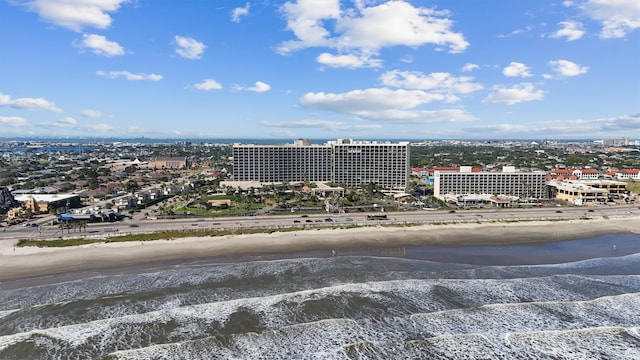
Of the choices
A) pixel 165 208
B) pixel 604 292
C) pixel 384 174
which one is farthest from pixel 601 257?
pixel 165 208

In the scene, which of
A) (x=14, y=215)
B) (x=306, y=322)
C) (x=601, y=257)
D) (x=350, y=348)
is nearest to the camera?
(x=350, y=348)

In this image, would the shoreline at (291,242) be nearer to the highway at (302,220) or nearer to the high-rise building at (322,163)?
the highway at (302,220)

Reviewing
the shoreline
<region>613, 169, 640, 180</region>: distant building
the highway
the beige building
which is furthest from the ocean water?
<region>613, 169, 640, 180</region>: distant building

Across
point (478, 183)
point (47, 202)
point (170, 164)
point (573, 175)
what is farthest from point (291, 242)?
point (170, 164)

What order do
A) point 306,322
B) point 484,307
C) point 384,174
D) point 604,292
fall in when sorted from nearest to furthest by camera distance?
1. point 306,322
2. point 484,307
3. point 604,292
4. point 384,174

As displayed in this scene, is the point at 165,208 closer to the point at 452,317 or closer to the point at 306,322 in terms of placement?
the point at 306,322

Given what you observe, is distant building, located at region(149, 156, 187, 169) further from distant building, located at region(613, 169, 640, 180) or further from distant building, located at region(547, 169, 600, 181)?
distant building, located at region(613, 169, 640, 180)

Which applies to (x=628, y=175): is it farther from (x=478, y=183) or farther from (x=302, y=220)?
(x=302, y=220)

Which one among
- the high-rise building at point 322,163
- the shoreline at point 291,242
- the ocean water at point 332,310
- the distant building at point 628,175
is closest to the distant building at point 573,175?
the distant building at point 628,175
